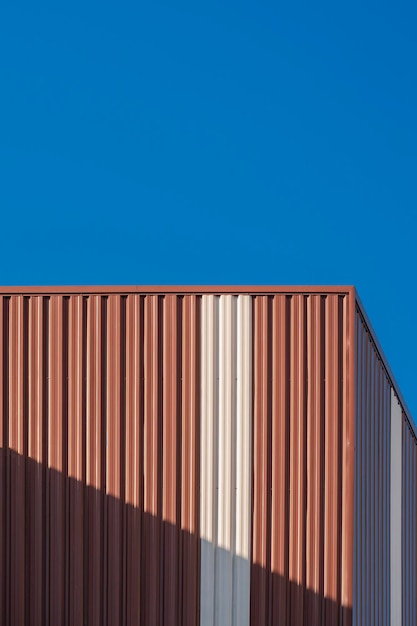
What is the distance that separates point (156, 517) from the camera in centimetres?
1282

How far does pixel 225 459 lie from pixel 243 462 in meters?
0.24

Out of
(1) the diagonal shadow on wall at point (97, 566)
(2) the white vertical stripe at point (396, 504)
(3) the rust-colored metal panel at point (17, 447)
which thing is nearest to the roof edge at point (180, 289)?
(3) the rust-colored metal panel at point (17, 447)

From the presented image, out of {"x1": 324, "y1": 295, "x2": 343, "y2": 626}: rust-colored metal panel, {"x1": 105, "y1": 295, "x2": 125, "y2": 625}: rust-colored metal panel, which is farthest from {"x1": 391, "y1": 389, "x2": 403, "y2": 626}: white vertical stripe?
{"x1": 105, "y1": 295, "x2": 125, "y2": 625}: rust-colored metal panel

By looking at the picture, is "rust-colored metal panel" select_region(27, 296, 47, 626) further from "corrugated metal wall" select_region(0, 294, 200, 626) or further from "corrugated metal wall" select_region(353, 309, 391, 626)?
"corrugated metal wall" select_region(353, 309, 391, 626)

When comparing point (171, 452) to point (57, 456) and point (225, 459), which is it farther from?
point (57, 456)

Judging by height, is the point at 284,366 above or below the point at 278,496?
above

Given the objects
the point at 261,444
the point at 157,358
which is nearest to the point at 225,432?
the point at 261,444

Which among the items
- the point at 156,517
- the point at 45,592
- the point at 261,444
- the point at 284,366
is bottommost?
the point at 45,592

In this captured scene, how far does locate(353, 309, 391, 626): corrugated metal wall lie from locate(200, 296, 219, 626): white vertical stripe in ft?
6.12

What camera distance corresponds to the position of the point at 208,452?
12836 mm

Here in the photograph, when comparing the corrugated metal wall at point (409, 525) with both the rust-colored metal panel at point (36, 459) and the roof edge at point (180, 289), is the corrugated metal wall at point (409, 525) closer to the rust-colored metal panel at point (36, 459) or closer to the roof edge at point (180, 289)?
the roof edge at point (180, 289)

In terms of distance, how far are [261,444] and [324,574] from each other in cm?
182

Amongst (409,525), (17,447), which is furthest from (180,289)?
(409,525)

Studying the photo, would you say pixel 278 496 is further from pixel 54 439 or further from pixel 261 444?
pixel 54 439
